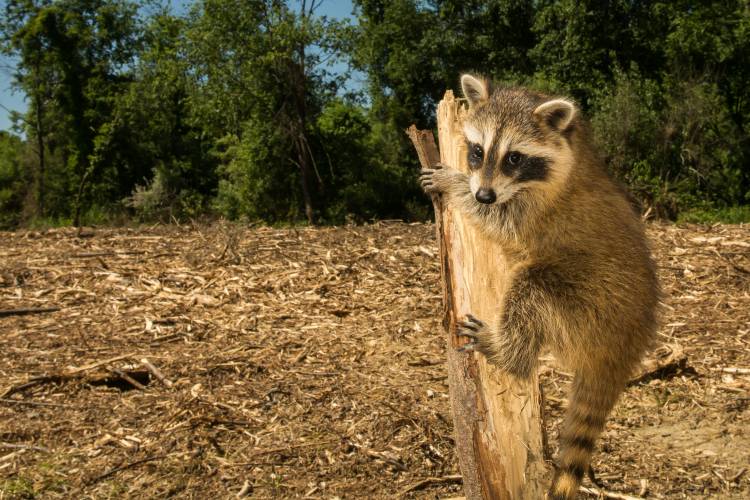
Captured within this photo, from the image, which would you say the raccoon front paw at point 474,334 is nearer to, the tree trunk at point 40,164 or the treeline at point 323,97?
the treeline at point 323,97

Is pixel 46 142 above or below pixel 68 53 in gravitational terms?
below

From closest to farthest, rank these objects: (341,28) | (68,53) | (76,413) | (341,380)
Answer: (76,413) < (341,380) < (341,28) < (68,53)

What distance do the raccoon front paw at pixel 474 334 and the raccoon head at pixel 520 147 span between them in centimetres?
83

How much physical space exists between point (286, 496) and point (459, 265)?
2.26 meters

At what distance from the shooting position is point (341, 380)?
257 inches

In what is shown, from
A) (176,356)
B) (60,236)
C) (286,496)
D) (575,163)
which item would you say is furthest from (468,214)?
(60,236)

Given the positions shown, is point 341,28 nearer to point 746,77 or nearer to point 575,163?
point 746,77

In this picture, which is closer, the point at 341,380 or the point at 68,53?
the point at 341,380

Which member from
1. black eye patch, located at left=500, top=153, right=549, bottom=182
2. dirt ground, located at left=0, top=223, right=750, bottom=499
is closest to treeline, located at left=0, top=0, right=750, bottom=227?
dirt ground, located at left=0, top=223, right=750, bottom=499

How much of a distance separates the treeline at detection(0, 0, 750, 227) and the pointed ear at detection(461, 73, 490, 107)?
24273 millimetres

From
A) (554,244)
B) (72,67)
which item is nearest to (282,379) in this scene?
(554,244)

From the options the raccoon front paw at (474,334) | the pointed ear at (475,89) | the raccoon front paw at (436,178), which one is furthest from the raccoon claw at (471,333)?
the pointed ear at (475,89)

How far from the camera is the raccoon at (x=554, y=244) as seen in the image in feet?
14.6

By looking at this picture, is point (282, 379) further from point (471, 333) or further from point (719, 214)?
point (719, 214)
